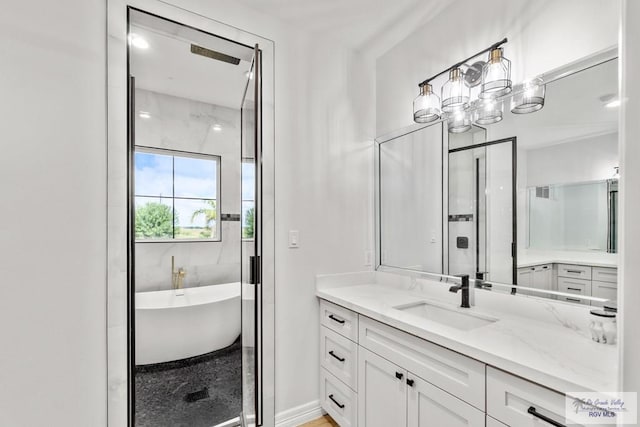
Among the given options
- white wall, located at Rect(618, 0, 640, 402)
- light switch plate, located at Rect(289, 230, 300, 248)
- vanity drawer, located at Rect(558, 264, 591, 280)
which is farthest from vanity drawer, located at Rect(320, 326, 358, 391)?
white wall, located at Rect(618, 0, 640, 402)

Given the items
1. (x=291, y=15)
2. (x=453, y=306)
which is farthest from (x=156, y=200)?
(x=453, y=306)

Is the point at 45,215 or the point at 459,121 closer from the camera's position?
the point at 45,215

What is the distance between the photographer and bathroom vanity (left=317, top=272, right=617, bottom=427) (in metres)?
0.84

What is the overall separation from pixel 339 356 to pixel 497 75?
1.63 meters

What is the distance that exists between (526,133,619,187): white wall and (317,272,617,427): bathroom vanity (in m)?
0.51

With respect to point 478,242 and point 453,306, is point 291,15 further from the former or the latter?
point 453,306

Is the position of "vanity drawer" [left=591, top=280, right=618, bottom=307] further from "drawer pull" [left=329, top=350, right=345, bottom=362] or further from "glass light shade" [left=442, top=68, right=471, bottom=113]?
"drawer pull" [left=329, top=350, right=345, bottom=362]

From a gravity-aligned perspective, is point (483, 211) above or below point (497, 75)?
below

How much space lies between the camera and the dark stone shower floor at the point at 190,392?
69.2 inches

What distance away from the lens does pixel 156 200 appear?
312 centimetres

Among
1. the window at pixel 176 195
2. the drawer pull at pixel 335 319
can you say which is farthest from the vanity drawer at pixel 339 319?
the window at pixel 176 195

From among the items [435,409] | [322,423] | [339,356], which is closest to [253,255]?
[339,356]

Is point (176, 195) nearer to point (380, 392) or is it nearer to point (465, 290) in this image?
point (380, 392)

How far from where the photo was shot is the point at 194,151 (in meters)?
3.25
